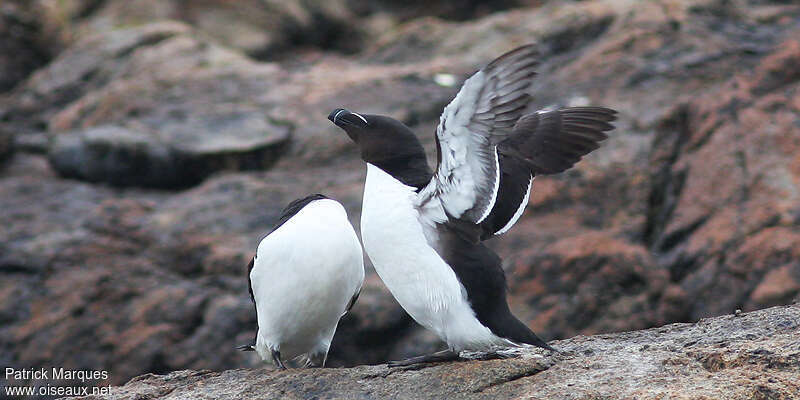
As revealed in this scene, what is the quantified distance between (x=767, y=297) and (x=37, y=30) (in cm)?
1130

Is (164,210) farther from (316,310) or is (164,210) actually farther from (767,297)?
(767,297)

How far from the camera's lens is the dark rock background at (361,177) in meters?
8.41

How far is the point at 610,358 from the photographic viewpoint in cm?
513

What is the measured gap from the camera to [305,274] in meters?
5.65

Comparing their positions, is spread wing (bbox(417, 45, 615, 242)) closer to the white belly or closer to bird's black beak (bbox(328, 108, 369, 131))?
the white belly

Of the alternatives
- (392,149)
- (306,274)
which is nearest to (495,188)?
(392,149)

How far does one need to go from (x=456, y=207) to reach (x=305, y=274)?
1.01 metres

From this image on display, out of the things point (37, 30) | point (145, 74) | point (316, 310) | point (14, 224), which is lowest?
point (316, 310)

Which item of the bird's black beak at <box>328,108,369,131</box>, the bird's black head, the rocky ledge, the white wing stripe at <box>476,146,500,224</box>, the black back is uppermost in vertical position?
the bird's black beak at <box>328,108,369,131</box>

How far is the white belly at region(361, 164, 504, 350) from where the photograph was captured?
5141mm

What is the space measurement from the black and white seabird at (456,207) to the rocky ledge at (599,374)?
207 mm

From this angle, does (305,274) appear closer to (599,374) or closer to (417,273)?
(417,273)

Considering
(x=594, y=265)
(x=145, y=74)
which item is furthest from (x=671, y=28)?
(x=145, y=74)

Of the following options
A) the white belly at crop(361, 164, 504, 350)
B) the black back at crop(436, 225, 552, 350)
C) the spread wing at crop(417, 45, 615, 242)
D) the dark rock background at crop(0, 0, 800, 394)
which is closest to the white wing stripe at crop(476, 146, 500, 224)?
the spread wing at crop(417, 45, 615, 242)
